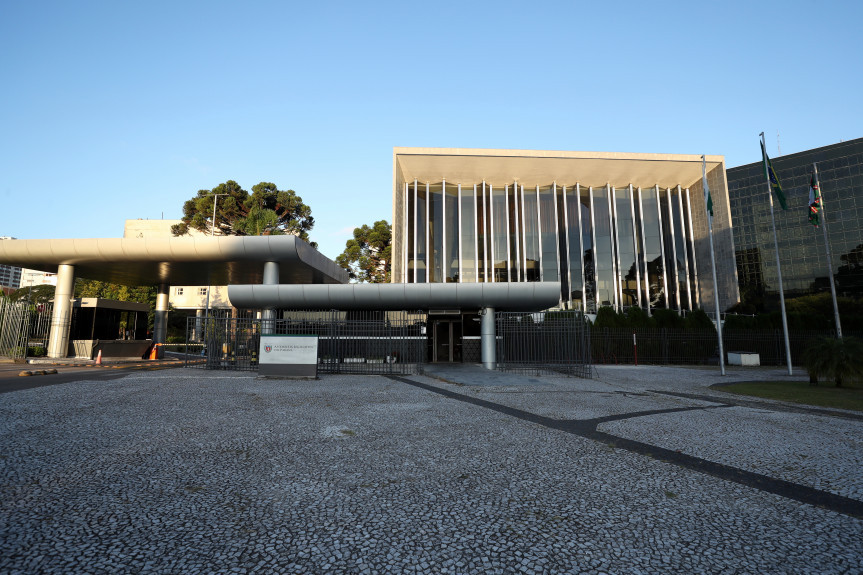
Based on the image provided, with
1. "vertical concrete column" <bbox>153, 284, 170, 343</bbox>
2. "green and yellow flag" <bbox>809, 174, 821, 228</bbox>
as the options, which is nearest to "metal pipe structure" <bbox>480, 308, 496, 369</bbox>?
"green and yellow flag" <bbox>809, 174, 821, 228</bbox>

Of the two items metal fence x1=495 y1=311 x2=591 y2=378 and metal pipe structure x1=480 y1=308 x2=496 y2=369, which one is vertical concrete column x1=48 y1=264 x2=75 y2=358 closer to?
metal pipe structure x1=480 y1=308 x2=496 y2=369

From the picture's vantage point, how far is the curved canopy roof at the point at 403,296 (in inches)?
757

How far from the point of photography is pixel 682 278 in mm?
38094

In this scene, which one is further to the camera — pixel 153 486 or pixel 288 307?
pixel 288 307

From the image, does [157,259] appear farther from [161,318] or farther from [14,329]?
[161,318]

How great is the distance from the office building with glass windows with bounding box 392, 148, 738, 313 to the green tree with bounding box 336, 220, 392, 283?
34.1ft

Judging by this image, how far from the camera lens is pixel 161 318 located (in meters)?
30.6

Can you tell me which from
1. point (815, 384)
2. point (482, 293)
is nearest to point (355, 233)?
point (482, 293)

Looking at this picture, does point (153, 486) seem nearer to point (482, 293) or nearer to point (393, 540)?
point (393, 540)

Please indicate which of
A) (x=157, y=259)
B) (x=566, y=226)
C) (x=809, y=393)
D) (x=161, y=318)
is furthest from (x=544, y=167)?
(x=161, y=318)

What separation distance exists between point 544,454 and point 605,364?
75.0 feet

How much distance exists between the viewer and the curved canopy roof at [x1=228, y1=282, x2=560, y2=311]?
19219 millimetres

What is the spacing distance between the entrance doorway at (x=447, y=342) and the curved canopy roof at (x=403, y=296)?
608cm

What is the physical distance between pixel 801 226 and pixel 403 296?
174ft
